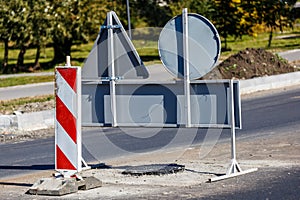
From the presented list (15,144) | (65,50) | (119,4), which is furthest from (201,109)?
(119,4)

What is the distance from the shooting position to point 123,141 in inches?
559

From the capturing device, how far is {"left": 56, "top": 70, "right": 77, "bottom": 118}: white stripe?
8.95 meters

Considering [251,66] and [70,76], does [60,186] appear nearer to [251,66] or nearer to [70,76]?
[70,76]

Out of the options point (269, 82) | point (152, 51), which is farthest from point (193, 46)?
point (152, 51)

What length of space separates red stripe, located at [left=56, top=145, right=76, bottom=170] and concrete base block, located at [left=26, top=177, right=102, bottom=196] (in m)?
0.15

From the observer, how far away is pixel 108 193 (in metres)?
8.95

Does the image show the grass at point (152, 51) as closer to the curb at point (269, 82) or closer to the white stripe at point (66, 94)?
the curb at point (269, 82)

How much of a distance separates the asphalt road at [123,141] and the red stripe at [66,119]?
2254 mm

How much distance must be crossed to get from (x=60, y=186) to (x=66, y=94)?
1043 millimetres

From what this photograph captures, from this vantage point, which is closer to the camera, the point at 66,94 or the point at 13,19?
the point at 66,94

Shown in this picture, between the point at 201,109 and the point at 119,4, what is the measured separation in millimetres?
33703

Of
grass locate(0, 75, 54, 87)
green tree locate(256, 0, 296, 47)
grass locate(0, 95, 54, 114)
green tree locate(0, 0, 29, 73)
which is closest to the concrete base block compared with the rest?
grass locate(0, 95, 54, 114)

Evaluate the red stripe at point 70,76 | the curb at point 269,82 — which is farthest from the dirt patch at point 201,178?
the curb at point 269,82

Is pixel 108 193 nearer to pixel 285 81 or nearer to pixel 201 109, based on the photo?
pixel 201 109
